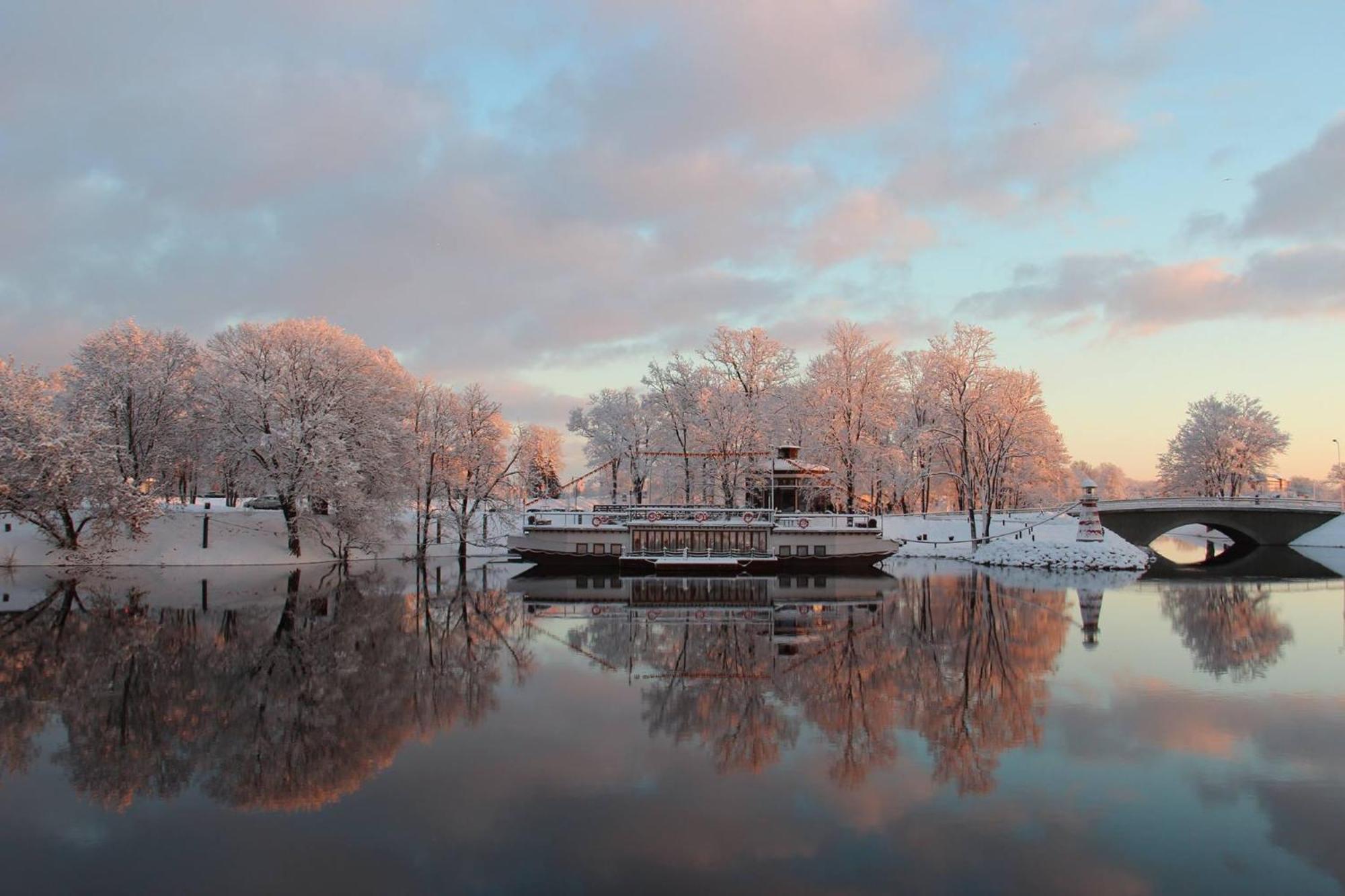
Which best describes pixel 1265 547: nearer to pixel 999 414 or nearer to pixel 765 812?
pixel 999 414

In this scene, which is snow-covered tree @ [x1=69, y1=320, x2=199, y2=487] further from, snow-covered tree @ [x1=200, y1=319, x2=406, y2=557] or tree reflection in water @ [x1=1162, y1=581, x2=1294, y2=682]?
tree reflection in water @ [x1=1162, y1=581, x2=1294, y2=682]

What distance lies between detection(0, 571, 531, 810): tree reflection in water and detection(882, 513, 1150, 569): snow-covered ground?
36344 mm

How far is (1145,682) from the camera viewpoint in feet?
61.7

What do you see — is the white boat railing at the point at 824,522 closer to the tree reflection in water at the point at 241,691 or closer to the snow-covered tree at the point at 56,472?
the tree reflection in water at the point at 241,691

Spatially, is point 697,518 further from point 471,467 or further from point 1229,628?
point 1229,628

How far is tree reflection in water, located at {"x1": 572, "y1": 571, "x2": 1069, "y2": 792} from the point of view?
13875 mm

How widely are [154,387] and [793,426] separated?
43.8 metres

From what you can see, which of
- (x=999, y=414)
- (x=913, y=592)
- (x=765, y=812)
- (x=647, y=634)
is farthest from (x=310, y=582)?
(x=999, y=414)

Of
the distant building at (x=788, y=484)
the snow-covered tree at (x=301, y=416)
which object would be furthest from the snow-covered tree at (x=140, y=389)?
the distant building at (x=788, y=484)

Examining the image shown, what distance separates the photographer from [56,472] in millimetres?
40812

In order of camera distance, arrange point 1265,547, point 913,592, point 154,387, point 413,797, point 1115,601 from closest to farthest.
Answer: point 413,797 → point 1115,601 → point 913,592 → point 154,387 → point 1265,547

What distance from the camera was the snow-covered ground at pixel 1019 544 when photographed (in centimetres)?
5031

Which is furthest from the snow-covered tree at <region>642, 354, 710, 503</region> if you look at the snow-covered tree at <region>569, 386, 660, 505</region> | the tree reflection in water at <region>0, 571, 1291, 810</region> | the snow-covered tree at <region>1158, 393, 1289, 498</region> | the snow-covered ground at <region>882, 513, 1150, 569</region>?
the snow-covered tree at <region>1158, 393, 1289, 498</region>

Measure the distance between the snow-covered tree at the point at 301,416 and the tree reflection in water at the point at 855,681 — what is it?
85.1ft
